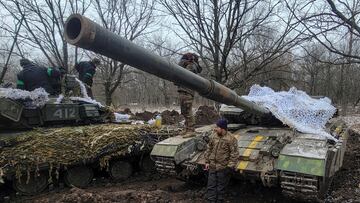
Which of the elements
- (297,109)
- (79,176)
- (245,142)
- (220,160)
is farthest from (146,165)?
(297,109)

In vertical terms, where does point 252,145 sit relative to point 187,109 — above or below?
below

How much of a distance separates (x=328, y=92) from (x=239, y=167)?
31.9m

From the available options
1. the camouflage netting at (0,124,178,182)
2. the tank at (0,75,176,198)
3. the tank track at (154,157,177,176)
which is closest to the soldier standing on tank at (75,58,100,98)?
the tank at (0,75,176,198)

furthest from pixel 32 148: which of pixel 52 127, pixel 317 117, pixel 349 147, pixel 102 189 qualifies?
pixel 349 147

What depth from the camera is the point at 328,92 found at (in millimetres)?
37219

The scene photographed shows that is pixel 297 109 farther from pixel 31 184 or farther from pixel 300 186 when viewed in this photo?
pixel 31 184

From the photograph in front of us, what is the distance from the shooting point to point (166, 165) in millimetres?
8312

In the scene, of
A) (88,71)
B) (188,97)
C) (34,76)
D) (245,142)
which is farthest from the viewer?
(88,71)

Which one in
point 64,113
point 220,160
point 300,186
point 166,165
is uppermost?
point 64,113

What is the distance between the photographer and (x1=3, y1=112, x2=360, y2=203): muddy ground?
7461 mm

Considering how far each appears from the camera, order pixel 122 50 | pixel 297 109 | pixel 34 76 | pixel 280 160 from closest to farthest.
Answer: pixel 122 50
pixel 280 160
pixel 297 109
pixel 34 76

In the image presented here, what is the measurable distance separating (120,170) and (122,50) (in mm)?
6296

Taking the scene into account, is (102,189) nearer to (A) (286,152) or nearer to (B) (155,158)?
(B) (155,158)

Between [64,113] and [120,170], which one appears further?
[120,170]
